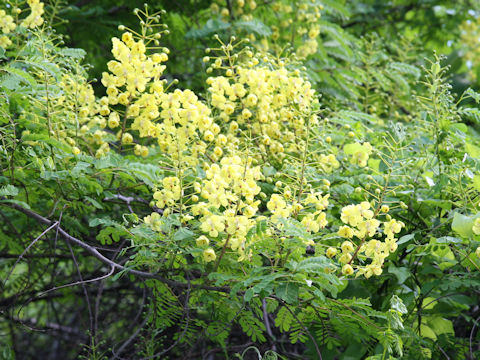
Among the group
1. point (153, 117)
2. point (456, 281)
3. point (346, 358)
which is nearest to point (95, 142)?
point (153, 117)

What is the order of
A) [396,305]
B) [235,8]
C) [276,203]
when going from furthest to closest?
[235,8] → [276,203] → [396,305]

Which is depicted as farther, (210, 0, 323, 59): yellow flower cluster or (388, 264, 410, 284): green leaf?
(210, 0, 323, 59): yellow flower cluster

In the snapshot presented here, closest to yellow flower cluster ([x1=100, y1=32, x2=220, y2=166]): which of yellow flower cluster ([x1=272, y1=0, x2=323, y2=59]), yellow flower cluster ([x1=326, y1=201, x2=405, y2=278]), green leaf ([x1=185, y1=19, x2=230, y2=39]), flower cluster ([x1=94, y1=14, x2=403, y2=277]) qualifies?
flower cluster ([x1=94, y1=14, x2=403, y2=277])

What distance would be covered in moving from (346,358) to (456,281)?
0.54 m

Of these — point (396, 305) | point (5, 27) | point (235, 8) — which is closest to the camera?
point (396, 305)

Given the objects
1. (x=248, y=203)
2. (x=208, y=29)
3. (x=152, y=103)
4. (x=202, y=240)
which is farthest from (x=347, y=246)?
(x=208, y=29)

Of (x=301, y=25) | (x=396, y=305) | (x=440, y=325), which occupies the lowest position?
(x=440, y=325)

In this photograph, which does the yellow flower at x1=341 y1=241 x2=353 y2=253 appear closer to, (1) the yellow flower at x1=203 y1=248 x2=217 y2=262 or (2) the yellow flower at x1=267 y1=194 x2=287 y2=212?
(2) the yellow flower at x1=267 y1=194 x2=287 y2=212

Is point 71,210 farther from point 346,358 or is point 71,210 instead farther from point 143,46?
point 346,358

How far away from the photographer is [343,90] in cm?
335

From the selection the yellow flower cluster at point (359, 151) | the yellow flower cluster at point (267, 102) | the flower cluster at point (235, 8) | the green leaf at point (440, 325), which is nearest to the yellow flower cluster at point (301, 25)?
the flower cluster at point (235, 8)

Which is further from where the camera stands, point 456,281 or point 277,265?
point 456,281

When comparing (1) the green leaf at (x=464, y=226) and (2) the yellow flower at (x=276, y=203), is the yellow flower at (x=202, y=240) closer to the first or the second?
(2) the yellow flower at (x=276, y=203)

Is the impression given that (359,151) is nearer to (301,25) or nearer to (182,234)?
(182,234)
